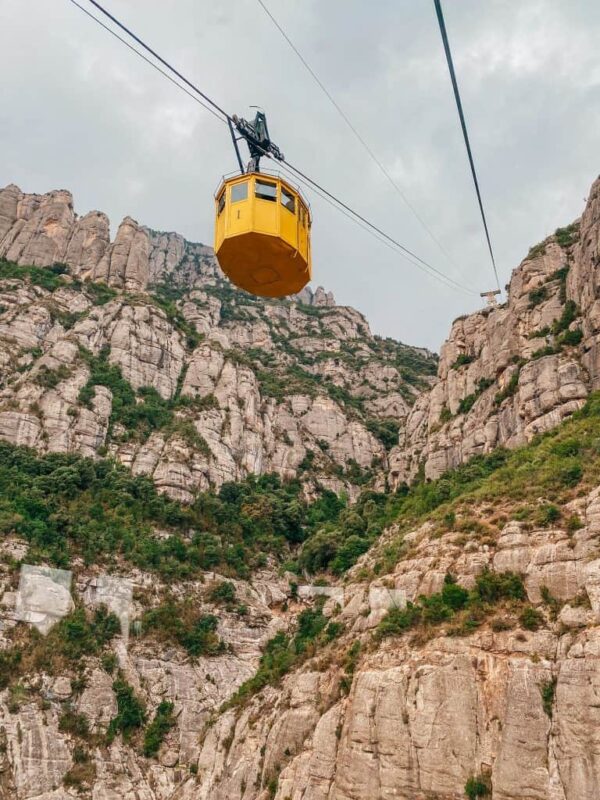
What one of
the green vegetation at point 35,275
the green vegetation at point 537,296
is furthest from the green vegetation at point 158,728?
the green vegetation at point 35,275

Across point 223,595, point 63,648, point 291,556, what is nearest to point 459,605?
point 223,595

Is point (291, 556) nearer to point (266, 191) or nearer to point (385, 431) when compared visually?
point (385, 431)

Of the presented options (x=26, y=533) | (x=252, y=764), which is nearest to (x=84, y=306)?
(x=26, y=533)

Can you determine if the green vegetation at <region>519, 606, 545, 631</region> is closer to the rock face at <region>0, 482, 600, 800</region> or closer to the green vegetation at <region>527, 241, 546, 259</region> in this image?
the rock face at <region>0, 482, 600, 800</region>

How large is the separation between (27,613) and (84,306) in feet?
145

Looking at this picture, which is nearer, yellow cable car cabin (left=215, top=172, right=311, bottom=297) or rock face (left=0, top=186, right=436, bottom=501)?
yellow cable car cabin (left=215, top=172, right=311, bottom=297)

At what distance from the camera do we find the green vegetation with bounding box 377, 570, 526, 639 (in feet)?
80.5

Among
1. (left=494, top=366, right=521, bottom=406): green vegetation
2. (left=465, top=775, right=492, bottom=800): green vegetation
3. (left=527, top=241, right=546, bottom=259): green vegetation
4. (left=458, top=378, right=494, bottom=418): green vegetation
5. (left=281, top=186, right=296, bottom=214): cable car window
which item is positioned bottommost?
(left=465, top=775, right=492, bottom=800): green vegetation

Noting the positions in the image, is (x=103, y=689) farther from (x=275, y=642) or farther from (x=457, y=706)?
(x=457, y=706)

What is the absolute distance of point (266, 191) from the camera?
12.5m

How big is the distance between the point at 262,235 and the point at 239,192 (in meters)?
1.42

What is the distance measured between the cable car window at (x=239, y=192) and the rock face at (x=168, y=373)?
44862 millimetres

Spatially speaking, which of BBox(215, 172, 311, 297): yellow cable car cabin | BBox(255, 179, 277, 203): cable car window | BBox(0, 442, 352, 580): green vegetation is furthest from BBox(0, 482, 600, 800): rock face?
BBox(255, 179, 277, 203): cable car window

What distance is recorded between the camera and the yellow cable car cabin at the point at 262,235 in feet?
38.9
